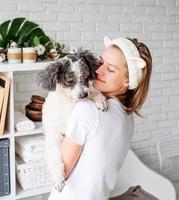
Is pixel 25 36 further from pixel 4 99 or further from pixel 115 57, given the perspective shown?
pixel 115 57

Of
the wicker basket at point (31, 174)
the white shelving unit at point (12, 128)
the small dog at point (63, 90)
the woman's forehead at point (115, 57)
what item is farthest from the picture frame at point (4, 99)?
the woman's forehead at point (115, 57)

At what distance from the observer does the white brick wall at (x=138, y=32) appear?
220cm

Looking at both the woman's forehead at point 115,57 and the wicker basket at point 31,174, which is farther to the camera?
the wicker basket at point 31,174

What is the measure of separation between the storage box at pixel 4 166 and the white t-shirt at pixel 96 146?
30.0 inches

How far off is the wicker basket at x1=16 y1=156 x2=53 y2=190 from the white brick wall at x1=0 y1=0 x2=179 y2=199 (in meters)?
0.43

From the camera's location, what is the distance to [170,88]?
2867mm

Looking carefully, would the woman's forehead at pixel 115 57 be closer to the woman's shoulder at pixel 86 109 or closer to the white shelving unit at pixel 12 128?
the woman's shoulder at pixel 86 109

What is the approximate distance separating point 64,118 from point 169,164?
6.03 ft

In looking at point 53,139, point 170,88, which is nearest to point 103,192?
point 53,139

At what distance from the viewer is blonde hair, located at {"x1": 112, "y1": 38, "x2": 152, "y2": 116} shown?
1185 mm

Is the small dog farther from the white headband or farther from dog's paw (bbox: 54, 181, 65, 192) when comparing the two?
the white headband

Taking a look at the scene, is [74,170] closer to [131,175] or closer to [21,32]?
[21,32]

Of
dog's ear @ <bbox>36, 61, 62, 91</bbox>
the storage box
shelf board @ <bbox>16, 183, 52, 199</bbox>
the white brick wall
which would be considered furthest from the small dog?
the white brick wall

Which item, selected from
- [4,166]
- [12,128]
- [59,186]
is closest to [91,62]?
[59,186]
